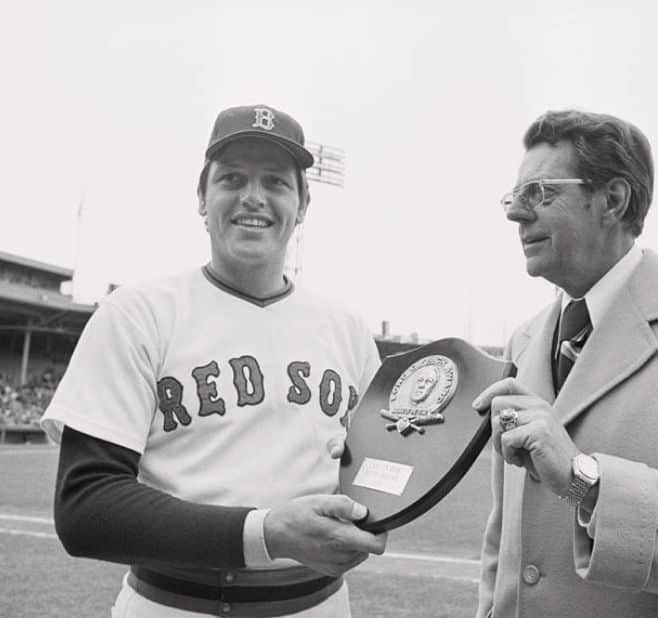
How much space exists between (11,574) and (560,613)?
243 inches

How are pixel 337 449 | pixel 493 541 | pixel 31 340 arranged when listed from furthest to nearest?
pixel 31 340 → pixel 493 541 → pixel 337 449

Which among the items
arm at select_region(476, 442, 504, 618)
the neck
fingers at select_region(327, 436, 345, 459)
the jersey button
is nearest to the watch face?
the jersey button

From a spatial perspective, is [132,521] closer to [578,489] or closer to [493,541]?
[578,489]

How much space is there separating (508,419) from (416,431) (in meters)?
0.26

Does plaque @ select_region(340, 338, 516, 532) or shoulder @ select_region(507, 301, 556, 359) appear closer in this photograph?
plaque @ select_region(340, 338, 516, 532)

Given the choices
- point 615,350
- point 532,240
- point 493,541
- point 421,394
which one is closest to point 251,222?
point 421,394

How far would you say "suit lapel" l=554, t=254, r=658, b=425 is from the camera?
6.51ft

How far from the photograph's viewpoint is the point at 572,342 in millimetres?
2225

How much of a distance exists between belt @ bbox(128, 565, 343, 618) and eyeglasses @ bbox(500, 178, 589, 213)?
1.22 m

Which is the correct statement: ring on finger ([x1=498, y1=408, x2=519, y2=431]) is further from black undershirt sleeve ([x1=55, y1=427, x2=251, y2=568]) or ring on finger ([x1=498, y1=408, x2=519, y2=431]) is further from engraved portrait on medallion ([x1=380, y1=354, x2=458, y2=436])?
black undershirt sleeve ([x1=55, y1=427, x2=251, y2=568])

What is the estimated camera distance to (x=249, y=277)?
7.59ft

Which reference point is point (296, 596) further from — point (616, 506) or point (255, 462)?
point (616, 506)

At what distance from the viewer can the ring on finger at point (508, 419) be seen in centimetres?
165

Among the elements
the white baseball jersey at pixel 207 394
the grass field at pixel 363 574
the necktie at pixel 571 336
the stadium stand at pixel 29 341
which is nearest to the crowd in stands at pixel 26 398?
the stadium stand at pixel 29 341
